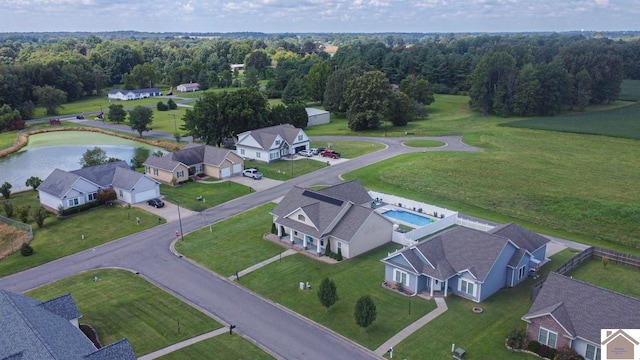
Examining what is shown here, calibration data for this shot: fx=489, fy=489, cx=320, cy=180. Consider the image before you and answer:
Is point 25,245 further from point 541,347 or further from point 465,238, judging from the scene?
point 541,347

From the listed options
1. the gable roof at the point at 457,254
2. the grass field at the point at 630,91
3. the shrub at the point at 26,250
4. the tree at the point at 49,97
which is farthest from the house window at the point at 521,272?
the tree at the point at 49,97

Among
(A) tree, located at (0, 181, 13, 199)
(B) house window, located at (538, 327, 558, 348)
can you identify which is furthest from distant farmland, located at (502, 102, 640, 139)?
(A) tree, located at (0, 181, 13, 199)

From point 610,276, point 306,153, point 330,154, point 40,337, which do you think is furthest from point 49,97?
point 610,276

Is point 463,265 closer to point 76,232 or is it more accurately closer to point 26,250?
point 76,232

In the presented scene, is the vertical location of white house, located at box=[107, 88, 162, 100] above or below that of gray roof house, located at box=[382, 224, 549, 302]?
above

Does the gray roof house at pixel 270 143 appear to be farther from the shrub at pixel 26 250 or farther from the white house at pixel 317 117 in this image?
the shrub at pixel 26 250

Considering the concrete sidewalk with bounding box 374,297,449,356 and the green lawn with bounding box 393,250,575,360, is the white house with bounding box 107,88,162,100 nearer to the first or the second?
the concrete sidewalk with bounding box 374,297,449,356

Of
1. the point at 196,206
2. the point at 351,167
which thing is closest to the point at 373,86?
the point at 351,167
